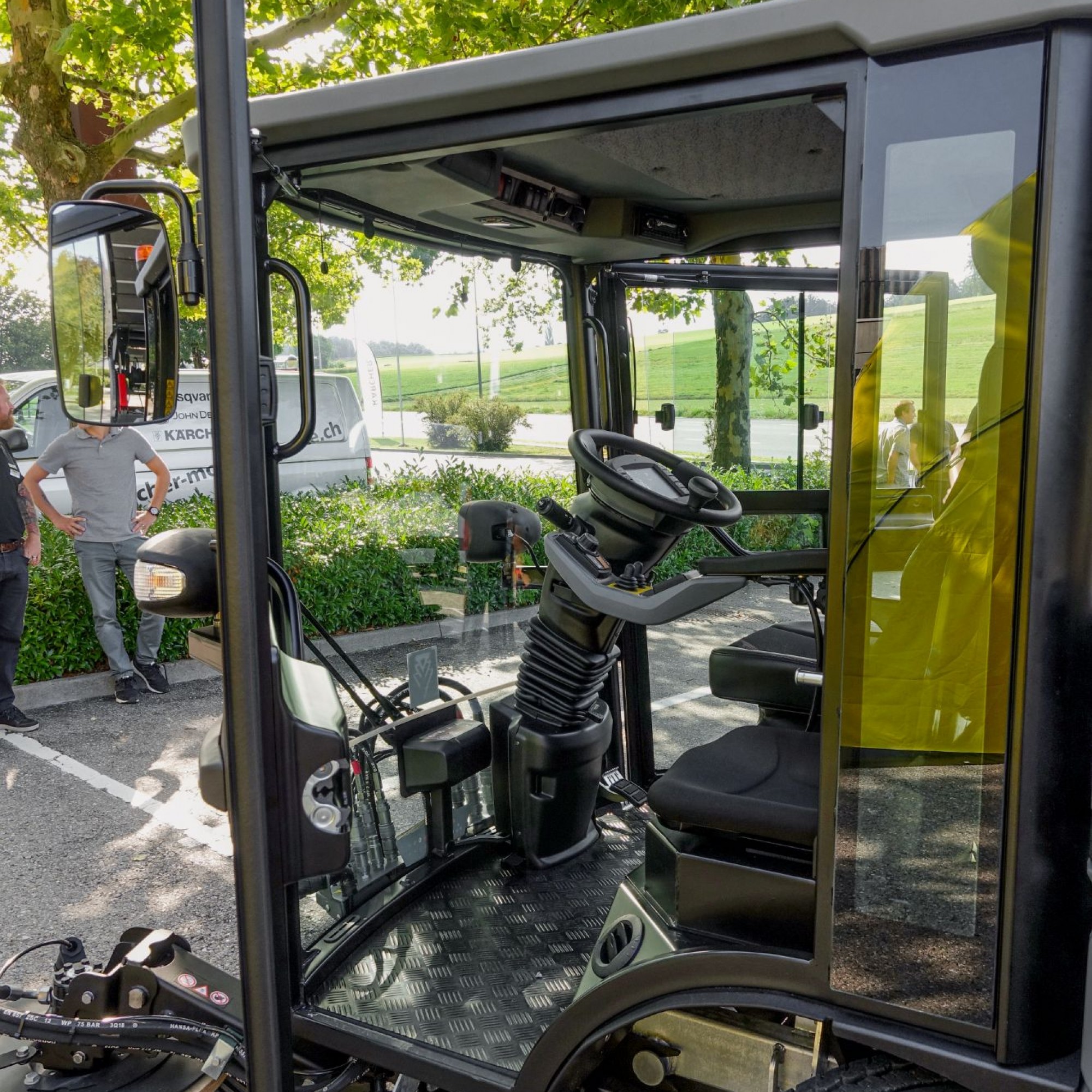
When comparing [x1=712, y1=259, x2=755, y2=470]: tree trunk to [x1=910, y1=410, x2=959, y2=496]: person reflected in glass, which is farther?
[x1=712, y1=259, x2=755, y2=470]: tree trunk

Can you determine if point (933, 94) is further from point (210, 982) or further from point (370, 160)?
point (210, 982)

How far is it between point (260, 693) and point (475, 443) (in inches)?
54.0

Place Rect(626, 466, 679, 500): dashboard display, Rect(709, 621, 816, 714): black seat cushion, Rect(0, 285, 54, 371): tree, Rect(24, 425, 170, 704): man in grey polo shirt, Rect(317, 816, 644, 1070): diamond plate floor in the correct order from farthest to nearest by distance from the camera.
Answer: Rect(0, 285, 54, 371): tree
Rect(24, 425, 170, 704): man in grey polo shirt
Rect(709, 621, 816, 714): black seat cushion
Rect(626, 466, 679, 500): dashboard display
Rect(317, 816, 644, 1070): diamond plate floor

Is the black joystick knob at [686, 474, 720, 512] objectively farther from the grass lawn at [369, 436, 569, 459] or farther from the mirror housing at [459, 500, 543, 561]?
the grass lawn at [369, 436, 569, 459]

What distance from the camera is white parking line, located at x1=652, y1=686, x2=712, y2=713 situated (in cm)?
325

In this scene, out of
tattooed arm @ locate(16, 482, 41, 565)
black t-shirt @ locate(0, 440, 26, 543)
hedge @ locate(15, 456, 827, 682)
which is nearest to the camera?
hedge @ locate(15, 456, 827, 682)

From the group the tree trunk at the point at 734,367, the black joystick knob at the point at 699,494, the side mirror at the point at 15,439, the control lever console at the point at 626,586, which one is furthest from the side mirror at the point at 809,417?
the side mirror at the point at 15,439

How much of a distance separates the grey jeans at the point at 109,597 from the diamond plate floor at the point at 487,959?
14.0 ft

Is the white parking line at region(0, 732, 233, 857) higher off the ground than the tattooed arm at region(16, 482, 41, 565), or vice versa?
the tattooed arm at region(16, 482, 41, 565)

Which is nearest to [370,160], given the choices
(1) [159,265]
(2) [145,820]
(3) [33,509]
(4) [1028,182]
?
(1) [159,265]

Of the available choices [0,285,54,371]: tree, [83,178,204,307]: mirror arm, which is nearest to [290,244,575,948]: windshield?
[83,178,204,307]: mirror arm

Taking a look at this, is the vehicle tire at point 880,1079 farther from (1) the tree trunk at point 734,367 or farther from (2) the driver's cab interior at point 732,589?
→ (1) the tree trunk at point 734,367

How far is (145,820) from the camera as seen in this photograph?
455 centimetres

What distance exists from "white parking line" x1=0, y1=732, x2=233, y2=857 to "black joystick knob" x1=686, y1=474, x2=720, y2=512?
2596 mm
